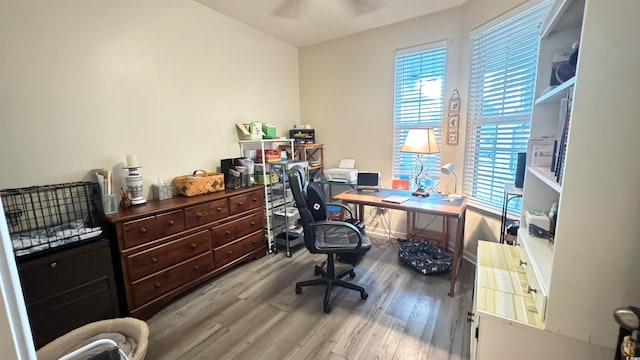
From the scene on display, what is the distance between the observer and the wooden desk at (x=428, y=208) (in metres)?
2.32

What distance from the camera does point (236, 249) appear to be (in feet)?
9.02

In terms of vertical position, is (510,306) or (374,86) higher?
(374,86)

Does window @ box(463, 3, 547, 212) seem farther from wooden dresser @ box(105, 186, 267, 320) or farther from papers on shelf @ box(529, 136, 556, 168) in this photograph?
wooden dresser @ box(105, 186, 267, 320)

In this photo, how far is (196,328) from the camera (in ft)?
6.49

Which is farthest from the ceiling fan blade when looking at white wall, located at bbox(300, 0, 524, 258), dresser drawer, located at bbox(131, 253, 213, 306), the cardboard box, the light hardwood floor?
the light hardwood floor

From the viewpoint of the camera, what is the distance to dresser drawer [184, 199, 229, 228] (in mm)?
2314

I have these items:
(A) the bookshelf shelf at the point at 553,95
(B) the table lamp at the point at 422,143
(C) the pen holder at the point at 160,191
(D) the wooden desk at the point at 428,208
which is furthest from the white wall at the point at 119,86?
(A) the bookshelf shelf at the point at 553,95

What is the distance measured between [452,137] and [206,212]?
2608mm

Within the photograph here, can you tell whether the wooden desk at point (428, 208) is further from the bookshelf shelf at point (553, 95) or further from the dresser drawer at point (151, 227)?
the dresser drawer at point (151, 227)

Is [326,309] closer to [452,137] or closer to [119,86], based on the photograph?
[452,137]

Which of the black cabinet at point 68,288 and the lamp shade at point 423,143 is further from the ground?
the lamp shade at point 423,143

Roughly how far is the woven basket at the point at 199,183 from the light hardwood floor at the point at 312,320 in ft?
2.86

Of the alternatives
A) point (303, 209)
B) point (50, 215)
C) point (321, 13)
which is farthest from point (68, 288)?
point (321, 13)

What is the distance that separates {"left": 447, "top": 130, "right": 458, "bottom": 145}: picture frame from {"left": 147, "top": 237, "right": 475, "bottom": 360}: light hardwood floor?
1.30 metres
